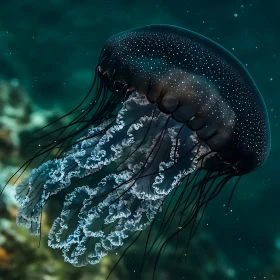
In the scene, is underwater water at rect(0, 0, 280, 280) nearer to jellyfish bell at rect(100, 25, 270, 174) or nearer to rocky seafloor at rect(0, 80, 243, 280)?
rocky seafloor at rect(0, 80, 243, 280)

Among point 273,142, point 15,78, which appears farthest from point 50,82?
point 273,142

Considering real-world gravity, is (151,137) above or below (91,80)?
below

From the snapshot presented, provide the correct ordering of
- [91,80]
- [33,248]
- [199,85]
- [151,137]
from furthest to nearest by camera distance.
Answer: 1. [91,80]
2. [33,248]
3. [151,137]
4. [199,85]

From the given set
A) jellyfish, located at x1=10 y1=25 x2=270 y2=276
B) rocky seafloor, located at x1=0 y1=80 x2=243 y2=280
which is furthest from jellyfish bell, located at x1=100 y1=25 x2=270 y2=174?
rocky seafloor, located at x1=0 y1=80 x2=243 y2=280

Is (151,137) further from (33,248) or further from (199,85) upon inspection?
(33,248)

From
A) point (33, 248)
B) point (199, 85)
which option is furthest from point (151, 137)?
point (33, 248)

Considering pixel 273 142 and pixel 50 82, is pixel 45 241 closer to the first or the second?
pixel 50 82

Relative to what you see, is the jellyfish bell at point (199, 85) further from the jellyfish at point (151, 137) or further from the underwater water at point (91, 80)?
the underwater water at point (91, 80)
